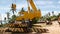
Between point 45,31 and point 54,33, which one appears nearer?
point 45,31

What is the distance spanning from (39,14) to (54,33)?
303 centimetres

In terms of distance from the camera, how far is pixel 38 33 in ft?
63.2

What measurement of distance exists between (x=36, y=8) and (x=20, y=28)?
9.57ft

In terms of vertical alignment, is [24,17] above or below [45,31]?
above

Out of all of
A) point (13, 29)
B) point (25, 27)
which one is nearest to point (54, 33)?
point (25, 27)

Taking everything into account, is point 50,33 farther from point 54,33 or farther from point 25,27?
point 25,27

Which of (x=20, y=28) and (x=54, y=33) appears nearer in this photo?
(x=20, y=28)

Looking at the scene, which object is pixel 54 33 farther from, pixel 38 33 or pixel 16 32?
pixel 16 32

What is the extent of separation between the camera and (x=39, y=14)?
20.4m

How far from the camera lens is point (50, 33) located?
2102 cm

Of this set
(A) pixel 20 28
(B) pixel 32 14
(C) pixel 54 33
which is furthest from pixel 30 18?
(C) pixel 54 33

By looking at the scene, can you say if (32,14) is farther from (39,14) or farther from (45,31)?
(45,31)

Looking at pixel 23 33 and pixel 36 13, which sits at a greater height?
pixel 36 13

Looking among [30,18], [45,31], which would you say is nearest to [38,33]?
[45,31]
